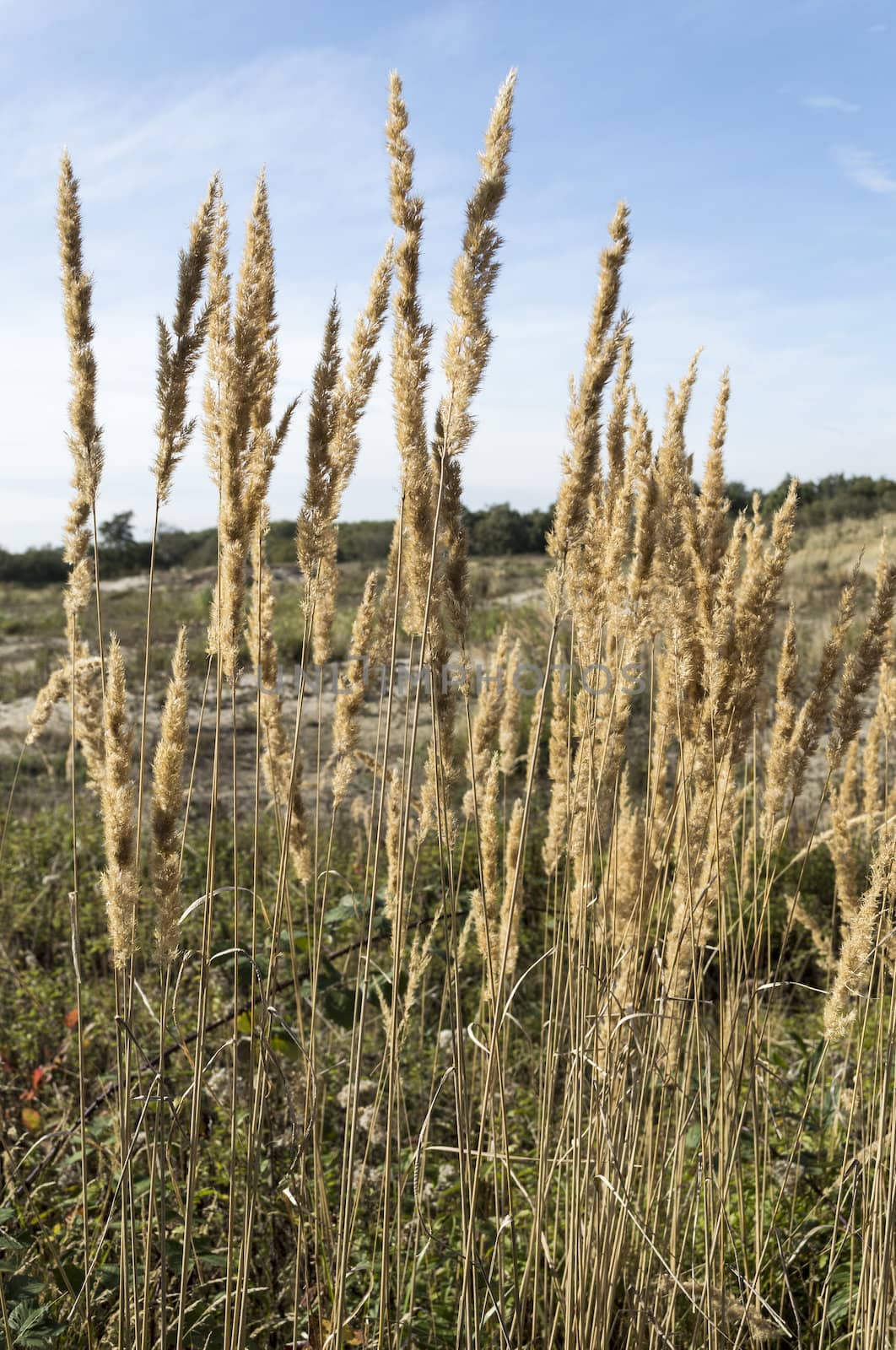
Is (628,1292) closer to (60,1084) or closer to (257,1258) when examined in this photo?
(257,1258)

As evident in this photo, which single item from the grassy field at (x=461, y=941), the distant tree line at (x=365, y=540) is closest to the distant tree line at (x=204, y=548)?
the distant tree line at (x=365, y=540)

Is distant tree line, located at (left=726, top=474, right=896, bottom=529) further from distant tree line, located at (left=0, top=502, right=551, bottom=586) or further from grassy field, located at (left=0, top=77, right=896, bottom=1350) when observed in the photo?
grassy field, located at (left=0, top=77, right=896, bottom=1350)

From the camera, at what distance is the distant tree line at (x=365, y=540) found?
24391 millimetres

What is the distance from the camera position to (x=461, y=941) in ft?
8.32

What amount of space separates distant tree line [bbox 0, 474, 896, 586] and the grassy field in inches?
697

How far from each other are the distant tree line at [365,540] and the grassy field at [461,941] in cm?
1771

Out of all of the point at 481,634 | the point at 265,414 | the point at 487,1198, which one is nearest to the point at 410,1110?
the point at 487,1198

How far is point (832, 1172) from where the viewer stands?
2896mm

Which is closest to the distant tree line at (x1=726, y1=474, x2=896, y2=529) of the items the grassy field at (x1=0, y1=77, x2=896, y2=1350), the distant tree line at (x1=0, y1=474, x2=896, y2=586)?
the distant tree line at (x1=0, y1=474, x2=896, y2=586)

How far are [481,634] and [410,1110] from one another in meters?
9.50

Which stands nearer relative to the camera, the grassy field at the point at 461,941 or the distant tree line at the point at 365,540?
the grassy field at the point at 461,941

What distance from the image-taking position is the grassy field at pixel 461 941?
63.1 inches

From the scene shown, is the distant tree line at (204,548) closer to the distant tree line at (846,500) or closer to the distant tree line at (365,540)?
the distant tree line at (365,540)

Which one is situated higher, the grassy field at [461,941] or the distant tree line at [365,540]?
the distant tree line at [365,540]
